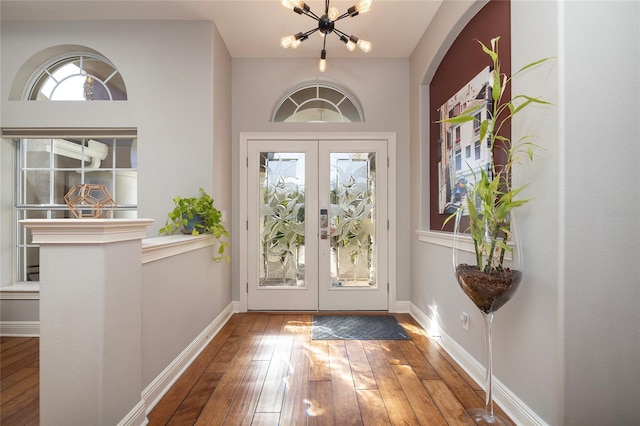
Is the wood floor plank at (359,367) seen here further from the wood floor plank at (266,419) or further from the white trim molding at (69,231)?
the white trim molding at (69,231)

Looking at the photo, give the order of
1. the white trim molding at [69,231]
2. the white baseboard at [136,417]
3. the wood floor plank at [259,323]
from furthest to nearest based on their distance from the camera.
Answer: the wood floor plank at [259,323], the white baseboard at [136,417], the white trim molding at [69,231]

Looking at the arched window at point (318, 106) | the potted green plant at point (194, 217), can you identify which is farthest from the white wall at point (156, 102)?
the arched window at point (318, 106)

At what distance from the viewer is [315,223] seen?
379 centimetres

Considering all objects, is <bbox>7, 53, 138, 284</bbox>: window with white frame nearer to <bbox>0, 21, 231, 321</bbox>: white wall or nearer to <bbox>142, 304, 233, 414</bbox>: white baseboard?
<bbox>0, 21, 231, 321</bbox>: white wall

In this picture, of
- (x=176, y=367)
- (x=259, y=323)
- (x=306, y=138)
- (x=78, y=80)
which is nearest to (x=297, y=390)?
(x=176, y=367)

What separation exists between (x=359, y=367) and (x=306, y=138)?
2.43m

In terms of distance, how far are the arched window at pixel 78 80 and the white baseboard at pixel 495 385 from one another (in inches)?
145

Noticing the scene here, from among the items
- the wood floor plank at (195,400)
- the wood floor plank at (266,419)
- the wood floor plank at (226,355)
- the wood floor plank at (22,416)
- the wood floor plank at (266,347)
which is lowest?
the wood floor plank at (22,416)

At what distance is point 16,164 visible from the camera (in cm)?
326

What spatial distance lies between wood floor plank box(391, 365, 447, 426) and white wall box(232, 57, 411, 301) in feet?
5.19

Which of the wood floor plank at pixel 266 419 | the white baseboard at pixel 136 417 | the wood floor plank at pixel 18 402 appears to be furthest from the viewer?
the wood floor plank at pixel 18 402

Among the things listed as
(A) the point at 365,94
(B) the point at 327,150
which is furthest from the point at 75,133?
(A) the point at 365,94

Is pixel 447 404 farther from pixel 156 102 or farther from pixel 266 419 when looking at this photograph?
pixel 156 102

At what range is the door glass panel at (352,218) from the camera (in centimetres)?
380
